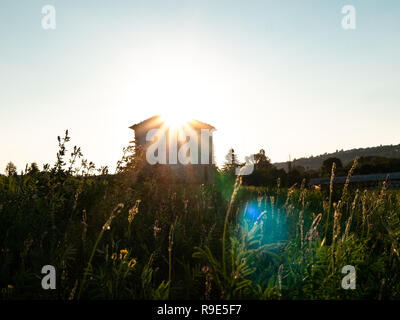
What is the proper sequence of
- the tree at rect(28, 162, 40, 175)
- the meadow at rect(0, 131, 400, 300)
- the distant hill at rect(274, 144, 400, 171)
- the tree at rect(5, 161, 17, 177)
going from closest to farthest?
the meadow at rect(0, 131, 400, 300) < the tree at rect(28, 162, 40, 175) < the tree at rect(5, 161, 17, 177) < the distant hill at rect(274, 144, 400, 171)

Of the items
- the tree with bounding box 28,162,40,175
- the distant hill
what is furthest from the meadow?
the distant hill

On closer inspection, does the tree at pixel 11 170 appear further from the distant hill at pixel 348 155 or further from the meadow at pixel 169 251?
the distant hill at pixel 348 155

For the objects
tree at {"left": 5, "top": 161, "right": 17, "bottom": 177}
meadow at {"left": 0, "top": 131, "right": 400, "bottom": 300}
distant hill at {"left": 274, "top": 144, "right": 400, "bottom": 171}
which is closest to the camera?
meadow at {"left": 0, "top": 131, "right": 400, "bottom": 300}

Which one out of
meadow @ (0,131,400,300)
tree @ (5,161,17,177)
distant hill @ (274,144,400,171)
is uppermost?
distant hill @ (274,144,400,171)

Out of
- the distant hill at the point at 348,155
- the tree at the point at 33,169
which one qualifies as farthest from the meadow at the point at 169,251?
the distant hill at the point at 348,155

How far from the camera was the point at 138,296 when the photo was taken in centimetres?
228

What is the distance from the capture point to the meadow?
7.20 ft

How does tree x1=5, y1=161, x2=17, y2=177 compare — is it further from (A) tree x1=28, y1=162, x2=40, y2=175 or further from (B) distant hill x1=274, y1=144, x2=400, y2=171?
(B) distant hill x1=274, y1=144, x2=400, y2=171

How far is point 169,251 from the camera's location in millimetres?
1951

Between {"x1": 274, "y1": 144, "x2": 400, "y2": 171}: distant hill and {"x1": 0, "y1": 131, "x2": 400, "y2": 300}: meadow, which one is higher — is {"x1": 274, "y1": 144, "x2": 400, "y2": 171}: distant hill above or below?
above

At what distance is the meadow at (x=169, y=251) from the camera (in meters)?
2.20
